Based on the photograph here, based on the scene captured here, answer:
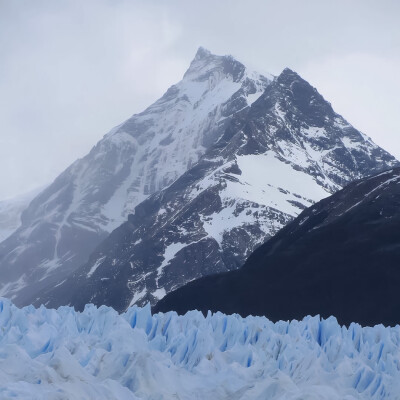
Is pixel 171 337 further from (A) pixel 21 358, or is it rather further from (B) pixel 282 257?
(B) pixel 282 257

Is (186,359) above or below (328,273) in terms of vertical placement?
below

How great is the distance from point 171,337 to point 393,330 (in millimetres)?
15168

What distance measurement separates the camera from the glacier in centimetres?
3828

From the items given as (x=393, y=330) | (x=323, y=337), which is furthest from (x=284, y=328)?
(x=393, y=330)

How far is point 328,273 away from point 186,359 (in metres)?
74.3

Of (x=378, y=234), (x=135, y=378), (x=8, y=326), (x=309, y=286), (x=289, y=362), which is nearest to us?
(x=135, y=378)

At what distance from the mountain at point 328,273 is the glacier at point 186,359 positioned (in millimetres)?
43086

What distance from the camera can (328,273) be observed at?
119938 mm

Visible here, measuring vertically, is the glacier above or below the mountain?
below

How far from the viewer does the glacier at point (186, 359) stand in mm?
38281

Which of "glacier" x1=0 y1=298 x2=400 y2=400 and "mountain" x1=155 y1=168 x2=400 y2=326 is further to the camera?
"mountain" x1=155 y1=168 x2=400 y2=326

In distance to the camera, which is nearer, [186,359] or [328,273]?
[186,359]

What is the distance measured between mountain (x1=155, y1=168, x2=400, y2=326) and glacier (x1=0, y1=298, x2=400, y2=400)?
141ft

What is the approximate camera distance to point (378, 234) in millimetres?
126312
